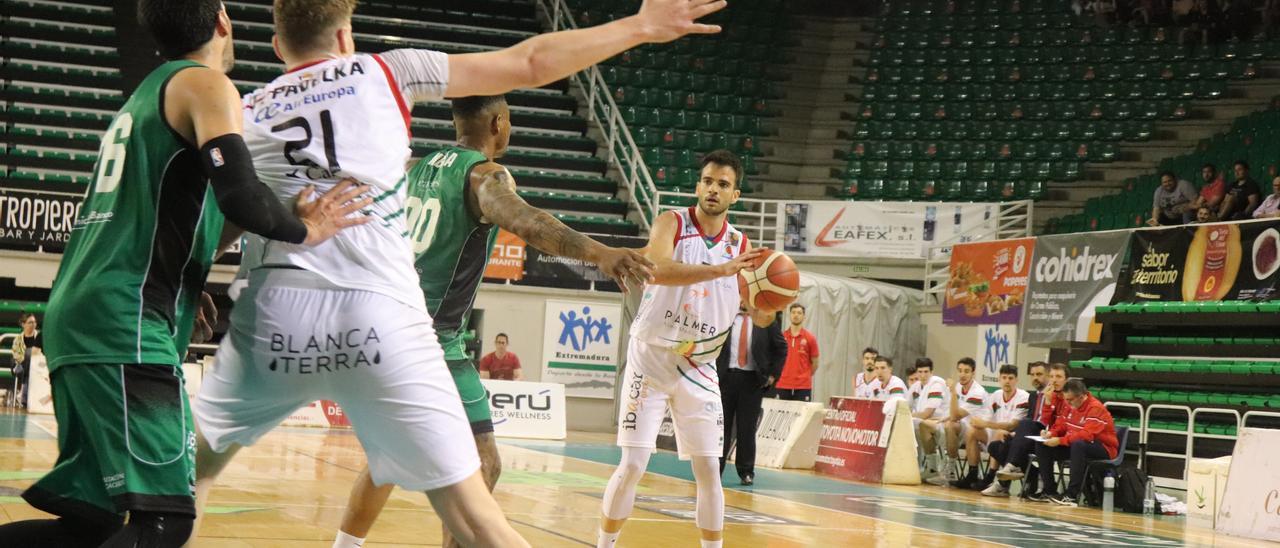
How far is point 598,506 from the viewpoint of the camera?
9.37 m

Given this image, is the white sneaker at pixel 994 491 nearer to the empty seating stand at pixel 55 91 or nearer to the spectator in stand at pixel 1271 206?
the spectator in stand at pixel 1271 206

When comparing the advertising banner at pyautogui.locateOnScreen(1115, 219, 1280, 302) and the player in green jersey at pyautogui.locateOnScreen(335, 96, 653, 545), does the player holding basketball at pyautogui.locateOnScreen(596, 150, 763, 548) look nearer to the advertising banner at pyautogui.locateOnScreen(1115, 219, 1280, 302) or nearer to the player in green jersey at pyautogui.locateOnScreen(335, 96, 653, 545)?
the player in green jersey at pyautogui.locateOnScreen(335, 96, 653, 545)

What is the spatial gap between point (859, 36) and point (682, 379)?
2531 centimetres

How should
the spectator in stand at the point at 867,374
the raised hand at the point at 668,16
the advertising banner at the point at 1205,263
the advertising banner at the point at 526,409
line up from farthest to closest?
the advertising banner at the point at 526,409 < the spectator in stand at the point at 867,374 < the advertising banner at the point at 1205,263 < the raised hand at the point at 668,16

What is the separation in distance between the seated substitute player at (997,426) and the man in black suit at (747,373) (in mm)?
3489

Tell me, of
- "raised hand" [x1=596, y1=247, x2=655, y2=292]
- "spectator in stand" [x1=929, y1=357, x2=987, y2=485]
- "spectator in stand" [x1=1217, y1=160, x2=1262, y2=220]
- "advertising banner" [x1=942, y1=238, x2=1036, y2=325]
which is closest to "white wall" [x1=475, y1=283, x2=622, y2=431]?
"advertising banner" [x1=942, y1=238, x2=1036, y2=325]

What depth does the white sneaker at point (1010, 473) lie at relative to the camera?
14.1 m

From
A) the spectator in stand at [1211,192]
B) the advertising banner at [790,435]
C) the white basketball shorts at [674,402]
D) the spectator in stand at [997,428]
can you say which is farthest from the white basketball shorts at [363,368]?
the spectator in stand at [1211,192]

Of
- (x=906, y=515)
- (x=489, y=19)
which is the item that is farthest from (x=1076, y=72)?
(x=906, y=515)

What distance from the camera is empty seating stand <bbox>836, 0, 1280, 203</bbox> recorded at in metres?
24.6

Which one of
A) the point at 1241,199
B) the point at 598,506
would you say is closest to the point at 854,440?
the point at 1241,199

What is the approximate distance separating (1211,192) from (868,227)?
5.93 meters

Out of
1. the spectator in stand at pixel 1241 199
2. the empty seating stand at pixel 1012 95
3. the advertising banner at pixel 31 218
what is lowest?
the advertising banner at pixel 31 218

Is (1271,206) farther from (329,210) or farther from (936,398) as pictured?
(329,210)
